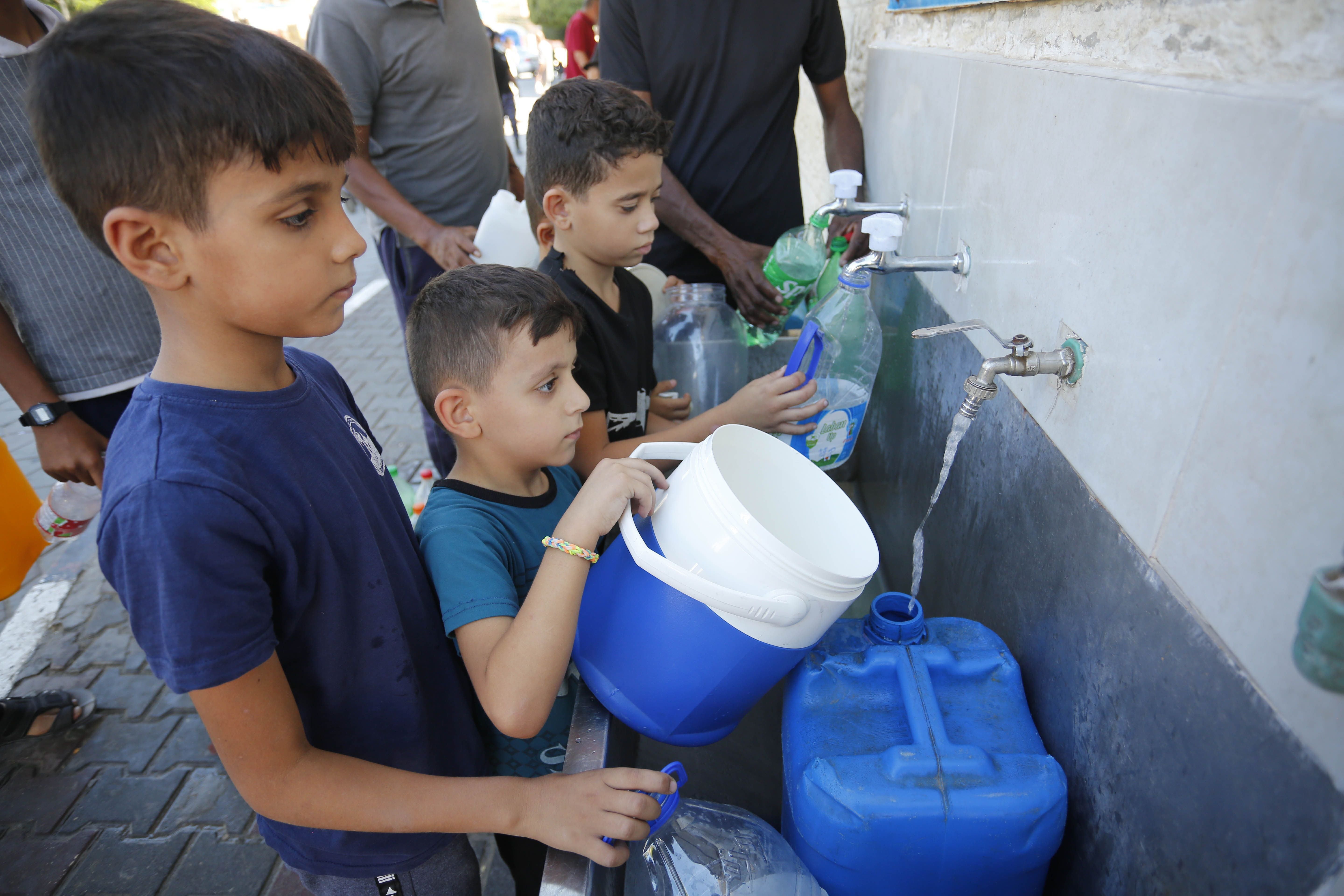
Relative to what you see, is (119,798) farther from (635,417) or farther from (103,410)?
(635,417)

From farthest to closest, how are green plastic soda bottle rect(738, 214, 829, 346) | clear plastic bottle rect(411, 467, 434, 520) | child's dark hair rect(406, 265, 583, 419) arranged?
clear plastic bottle rect(411, 467, 434, 520) < green plastic soda bottle rect(738, 214, 829, 346) < child's dark hair rect(406, 265, 583, 419)

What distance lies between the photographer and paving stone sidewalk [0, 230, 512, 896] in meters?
2.01

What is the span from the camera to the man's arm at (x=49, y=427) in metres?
1.85

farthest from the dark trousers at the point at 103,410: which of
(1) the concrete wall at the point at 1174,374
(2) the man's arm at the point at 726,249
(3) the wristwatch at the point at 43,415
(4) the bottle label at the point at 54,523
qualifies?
(1) the concrete wall at the point at 1174,374

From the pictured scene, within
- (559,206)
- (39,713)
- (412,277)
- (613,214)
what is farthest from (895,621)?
(39,713)

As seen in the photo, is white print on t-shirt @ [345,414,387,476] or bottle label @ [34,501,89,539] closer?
white print on t-shirt @ [345,414,387,476]

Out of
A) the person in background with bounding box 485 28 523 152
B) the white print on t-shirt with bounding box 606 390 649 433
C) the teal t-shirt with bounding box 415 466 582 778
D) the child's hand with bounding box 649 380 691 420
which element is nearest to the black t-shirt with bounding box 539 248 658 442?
the white print on t-shirt with bounding box 606 390 649 433

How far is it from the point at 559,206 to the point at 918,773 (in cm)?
142

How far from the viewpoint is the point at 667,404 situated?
2.04 metres

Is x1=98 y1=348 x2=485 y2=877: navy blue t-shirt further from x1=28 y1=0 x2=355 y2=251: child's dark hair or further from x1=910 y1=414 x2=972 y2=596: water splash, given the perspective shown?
x1=910 y1=414 x2=972 y2=596: water splash

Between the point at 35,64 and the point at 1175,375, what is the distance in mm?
1332

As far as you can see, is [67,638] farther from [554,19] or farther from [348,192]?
[554,19]

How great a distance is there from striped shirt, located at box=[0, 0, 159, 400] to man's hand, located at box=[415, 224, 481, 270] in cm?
93

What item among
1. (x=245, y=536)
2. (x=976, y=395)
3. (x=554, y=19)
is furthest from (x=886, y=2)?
(x=554, y=19)
